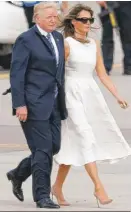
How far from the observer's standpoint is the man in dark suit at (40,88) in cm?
769

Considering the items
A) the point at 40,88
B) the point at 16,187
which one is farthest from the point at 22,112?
the point at 16,187

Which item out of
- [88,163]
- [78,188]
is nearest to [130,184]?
[78,188]

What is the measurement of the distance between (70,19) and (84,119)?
0.78m

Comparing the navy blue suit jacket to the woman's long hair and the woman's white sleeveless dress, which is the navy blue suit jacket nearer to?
the woman's white sleeveless dress

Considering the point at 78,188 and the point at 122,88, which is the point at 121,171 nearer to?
the point at 78,188

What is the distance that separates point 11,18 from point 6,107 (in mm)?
3137

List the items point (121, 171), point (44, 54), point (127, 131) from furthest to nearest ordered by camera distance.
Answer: point (127, 131), point (121, 171), point (44, 54)

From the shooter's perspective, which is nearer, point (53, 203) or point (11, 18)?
point (53, 203)

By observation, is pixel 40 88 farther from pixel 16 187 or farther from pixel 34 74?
pixel 16 187

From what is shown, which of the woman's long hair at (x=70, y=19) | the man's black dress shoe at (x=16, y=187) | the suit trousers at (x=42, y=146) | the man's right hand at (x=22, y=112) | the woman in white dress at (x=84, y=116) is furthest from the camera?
the man's black dress shoe at (x=16, y=187)

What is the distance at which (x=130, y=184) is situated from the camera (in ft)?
29.6

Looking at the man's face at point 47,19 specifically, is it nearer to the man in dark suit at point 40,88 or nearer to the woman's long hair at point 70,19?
the man in dark suit at point 40,88

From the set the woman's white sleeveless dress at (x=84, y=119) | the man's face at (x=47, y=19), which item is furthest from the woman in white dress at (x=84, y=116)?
the man's face at (x=47, y=19)

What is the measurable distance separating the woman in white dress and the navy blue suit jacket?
26 cm
